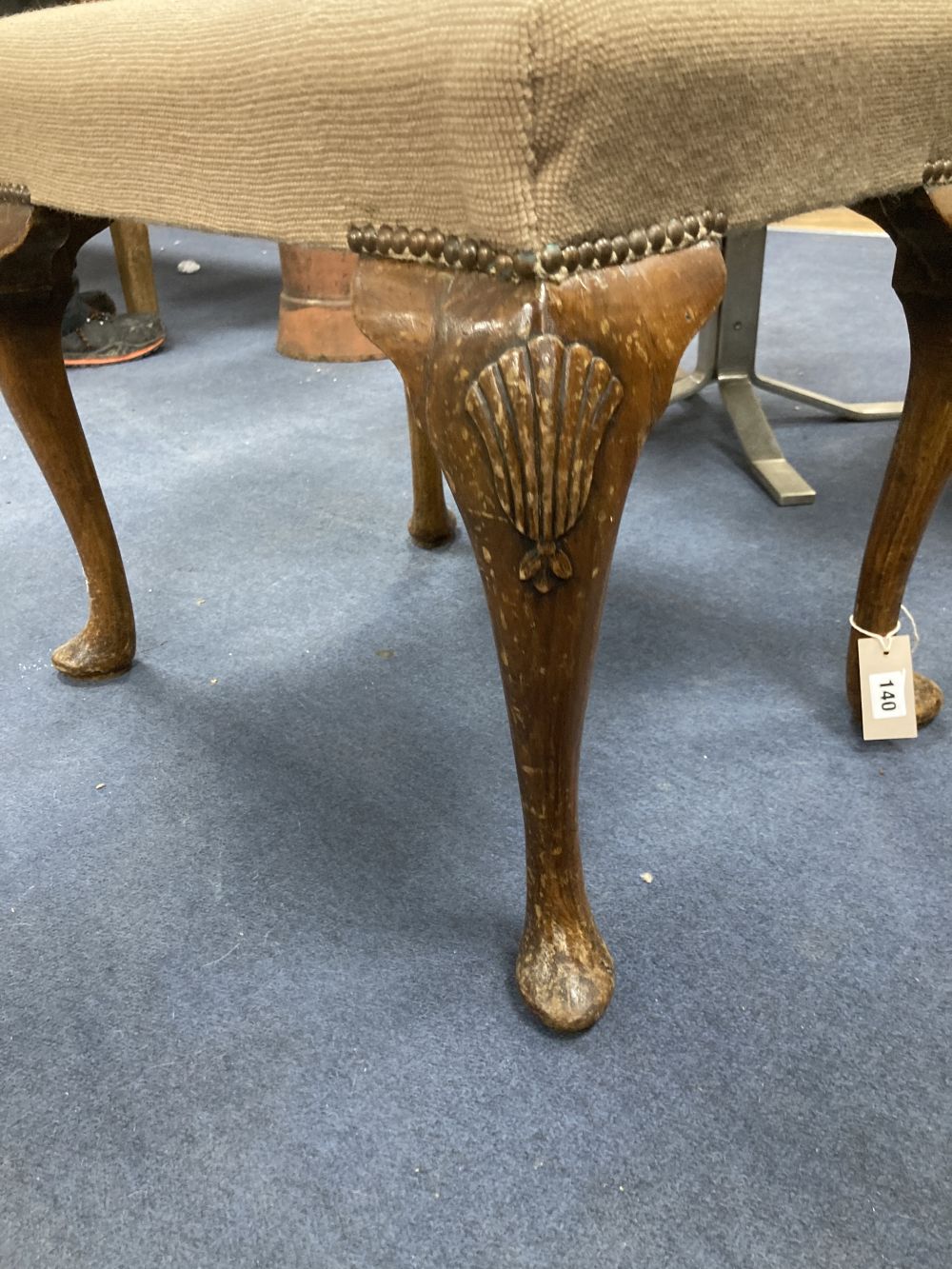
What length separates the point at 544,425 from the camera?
400 millimetres

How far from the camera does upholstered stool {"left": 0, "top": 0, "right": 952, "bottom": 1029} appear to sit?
37 centimetres

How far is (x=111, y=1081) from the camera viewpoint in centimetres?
59

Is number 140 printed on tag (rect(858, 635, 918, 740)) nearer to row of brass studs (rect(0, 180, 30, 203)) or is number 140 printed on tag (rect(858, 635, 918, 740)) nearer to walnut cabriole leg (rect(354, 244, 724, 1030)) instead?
walnut cabriole leg (rect(354, 244, 724, 1030))

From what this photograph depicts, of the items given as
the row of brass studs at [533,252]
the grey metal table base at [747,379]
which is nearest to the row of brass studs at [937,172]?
the row of brass studs at [533,252]

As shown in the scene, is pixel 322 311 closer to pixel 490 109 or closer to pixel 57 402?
pixel 57 402

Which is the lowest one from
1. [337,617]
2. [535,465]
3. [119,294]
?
[119,294]

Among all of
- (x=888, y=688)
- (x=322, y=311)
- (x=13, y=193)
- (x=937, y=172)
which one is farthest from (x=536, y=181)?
(x=322, y=311)

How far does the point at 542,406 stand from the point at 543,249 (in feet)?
0.19

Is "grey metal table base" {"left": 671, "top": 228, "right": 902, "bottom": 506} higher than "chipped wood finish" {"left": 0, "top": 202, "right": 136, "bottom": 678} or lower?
lower

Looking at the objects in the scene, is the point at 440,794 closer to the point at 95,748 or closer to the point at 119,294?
the point at 95,748

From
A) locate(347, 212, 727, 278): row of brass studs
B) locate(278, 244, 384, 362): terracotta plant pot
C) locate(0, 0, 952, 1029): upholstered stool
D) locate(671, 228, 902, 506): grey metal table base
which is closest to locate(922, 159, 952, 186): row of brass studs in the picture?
locate(0, 0, 952, 1029): upholstered stool

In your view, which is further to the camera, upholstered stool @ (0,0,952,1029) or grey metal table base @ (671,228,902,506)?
grey metal table base @ (671,228,902,506)

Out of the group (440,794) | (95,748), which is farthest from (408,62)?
(95,748)

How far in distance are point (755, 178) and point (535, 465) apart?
172mm
